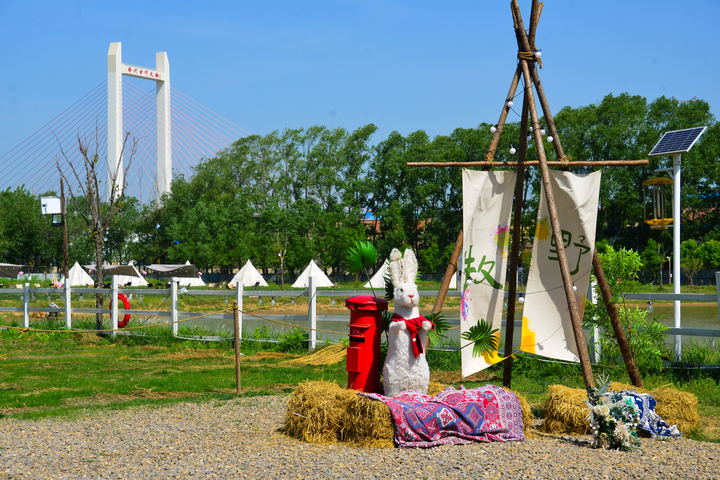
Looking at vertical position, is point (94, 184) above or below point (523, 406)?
above

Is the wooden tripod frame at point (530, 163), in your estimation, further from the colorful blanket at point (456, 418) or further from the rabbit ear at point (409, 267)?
the colorful blanket at point (456, 418)

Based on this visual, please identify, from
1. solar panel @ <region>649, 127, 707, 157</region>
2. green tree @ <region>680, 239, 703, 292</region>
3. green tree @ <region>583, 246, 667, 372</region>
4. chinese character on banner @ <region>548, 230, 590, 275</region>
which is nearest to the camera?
chinese character on banner @ <region>548, 230, 590, 275</region>

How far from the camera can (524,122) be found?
276 inches

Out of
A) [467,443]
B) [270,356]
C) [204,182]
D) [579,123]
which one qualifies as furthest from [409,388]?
[204,182]

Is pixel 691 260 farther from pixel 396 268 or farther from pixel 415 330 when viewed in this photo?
pixel 415 330

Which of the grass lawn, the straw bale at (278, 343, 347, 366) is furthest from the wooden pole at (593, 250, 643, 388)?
the straw bale at (278, 343, 347, 366)

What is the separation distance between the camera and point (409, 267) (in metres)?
6.23

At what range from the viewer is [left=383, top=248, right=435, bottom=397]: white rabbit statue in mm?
5844

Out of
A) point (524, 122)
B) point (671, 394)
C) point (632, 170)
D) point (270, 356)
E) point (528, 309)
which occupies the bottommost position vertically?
point (270, 356)

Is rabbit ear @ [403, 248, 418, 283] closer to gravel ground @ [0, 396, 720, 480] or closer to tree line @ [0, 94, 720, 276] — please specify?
gravel ground @ [0, 396, 720, 480]

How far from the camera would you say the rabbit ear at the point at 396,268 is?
6.18 metres

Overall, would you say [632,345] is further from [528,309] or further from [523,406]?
[523,406]

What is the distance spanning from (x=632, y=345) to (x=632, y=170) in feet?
143

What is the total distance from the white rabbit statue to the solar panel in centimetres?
590
